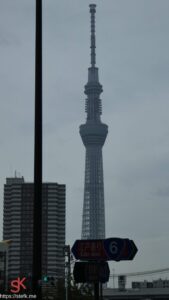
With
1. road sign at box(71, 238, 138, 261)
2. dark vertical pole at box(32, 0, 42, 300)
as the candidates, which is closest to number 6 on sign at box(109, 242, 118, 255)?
road sign at box(71, 238, 138, 261)

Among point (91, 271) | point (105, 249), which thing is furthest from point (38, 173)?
point (91, 271)

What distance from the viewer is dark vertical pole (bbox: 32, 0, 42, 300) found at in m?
11.4

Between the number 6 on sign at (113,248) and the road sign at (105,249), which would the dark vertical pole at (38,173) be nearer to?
the road sign at (105,249)

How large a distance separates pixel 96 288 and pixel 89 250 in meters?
0.78

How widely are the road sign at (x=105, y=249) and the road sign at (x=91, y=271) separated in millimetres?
225

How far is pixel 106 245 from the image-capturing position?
12.3m

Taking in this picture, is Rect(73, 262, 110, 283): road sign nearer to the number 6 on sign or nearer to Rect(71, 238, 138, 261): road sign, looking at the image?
Rect(71, 238, 138, 261): road sign

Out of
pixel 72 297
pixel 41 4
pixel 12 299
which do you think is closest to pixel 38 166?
pixel 41 4

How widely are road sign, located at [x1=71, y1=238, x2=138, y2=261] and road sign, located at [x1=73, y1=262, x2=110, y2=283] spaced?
Answer: 0.22 m

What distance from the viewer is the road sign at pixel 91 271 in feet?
41.2

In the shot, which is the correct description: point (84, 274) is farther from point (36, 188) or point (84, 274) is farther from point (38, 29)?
point (38, 29)

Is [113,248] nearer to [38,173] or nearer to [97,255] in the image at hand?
[97,255]

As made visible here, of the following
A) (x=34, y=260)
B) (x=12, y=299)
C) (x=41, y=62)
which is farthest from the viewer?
(x=12, y=299)

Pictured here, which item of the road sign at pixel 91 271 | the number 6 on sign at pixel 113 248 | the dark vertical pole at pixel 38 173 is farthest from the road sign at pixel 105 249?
the dark vertical pole at pixel 38 173
